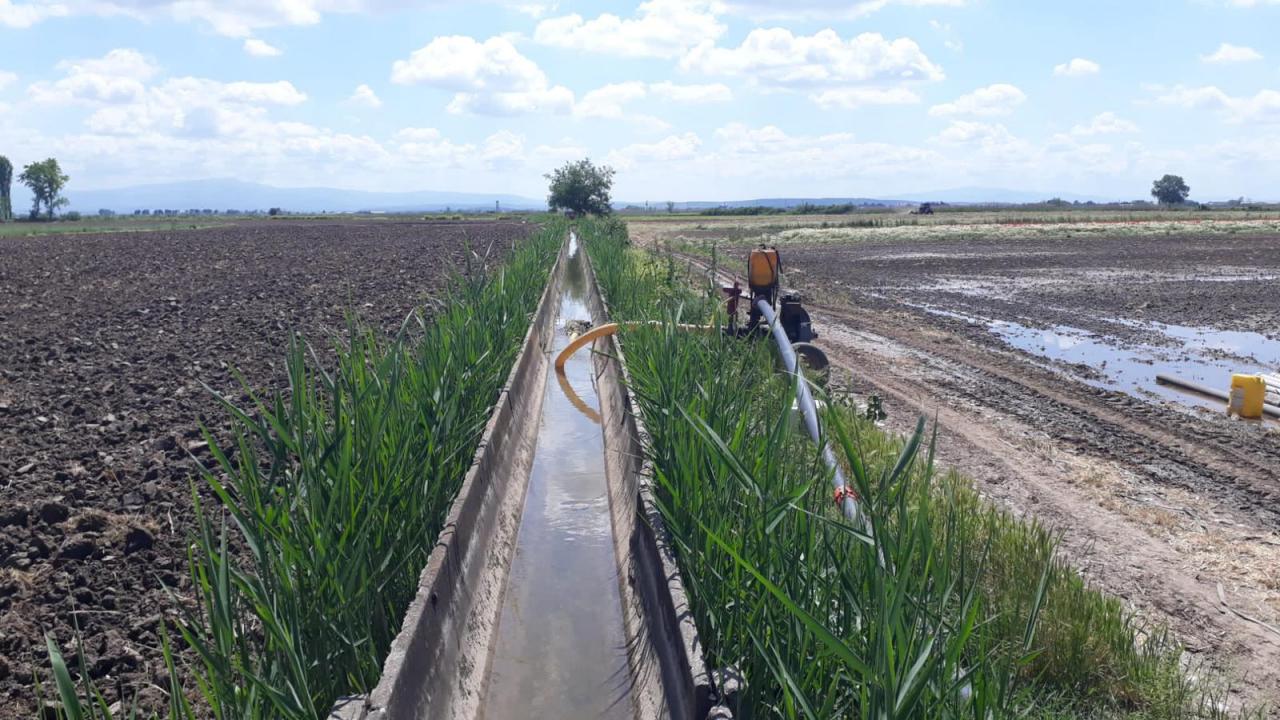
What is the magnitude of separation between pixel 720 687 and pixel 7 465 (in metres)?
4.47

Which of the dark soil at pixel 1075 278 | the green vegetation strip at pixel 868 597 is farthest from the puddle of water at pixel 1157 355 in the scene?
the green vegetation strip at pixel 868 597

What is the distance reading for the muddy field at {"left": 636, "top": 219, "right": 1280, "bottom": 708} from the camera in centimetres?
416

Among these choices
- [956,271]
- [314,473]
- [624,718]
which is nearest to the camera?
[314,473]

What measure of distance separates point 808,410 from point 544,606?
174cm

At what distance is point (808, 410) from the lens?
206 inches

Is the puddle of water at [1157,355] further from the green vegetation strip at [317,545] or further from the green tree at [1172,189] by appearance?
the green tree at [1172,189]

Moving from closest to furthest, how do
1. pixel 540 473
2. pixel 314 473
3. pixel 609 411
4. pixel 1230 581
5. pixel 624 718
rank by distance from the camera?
pixel 314 473
pixel 624 718
pixel 1230 581
pixel 540 473
pixel 609 411

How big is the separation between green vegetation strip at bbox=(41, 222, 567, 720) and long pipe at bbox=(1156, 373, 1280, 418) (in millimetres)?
5986

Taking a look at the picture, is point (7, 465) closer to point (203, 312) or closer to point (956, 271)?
point (203, 312)

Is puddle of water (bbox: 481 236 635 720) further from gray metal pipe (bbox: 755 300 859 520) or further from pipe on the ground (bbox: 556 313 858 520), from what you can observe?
gray metal pipe (bbox: 755 300 859 520)

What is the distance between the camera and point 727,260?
23.2 m

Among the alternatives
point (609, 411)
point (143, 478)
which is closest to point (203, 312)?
point (609, 411)

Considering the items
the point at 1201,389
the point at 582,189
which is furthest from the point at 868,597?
the point at 582,189

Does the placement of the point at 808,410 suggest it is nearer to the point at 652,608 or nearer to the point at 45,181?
the point at 652,608
